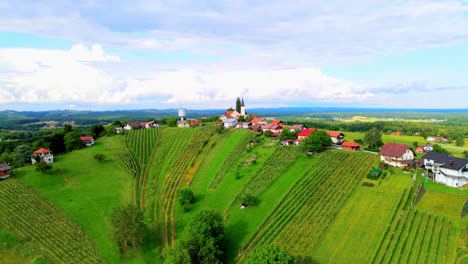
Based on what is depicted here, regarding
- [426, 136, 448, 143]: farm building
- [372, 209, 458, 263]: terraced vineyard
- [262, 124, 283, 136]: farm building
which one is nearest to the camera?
[372, 209, 458, 263]: terraced vineyard

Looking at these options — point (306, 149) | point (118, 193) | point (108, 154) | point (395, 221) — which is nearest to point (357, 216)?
point (395, 221)

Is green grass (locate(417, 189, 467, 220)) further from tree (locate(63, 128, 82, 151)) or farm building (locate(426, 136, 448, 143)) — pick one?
tree (locate(63, 128, 82, 151))

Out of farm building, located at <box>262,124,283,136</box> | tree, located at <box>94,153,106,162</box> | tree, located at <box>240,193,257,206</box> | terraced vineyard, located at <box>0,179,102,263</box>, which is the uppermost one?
farm building, located at <box>262,124,283,136</box>

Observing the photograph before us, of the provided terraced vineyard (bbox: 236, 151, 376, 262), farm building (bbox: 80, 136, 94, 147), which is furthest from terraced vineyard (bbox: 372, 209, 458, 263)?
farm building (bbox: 80, 136, 94, 147)

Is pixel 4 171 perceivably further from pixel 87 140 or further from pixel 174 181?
pixel 174 181

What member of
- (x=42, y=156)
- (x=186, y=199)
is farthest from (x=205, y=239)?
(x=42, y=156)
